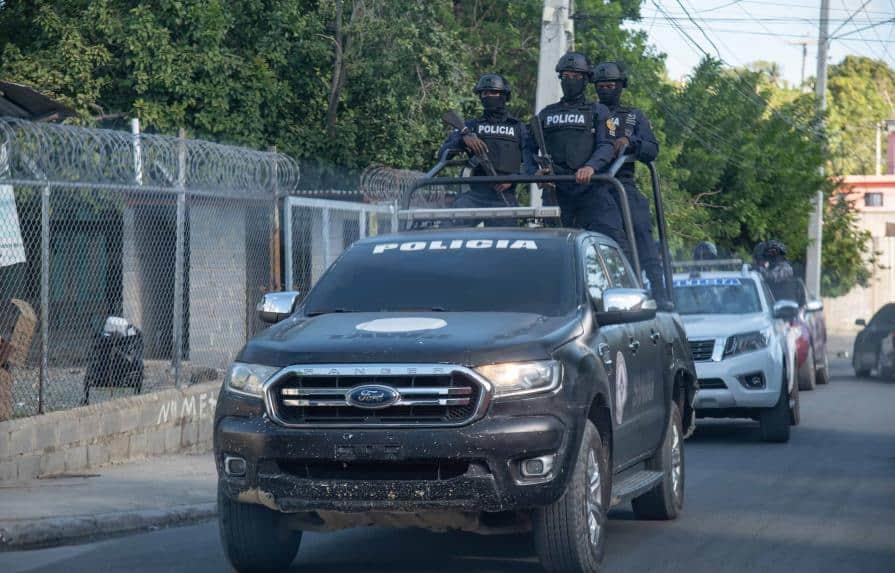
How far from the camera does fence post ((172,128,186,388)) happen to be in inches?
485

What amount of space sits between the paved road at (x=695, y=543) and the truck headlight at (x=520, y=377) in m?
1.26

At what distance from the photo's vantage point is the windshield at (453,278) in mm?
7613

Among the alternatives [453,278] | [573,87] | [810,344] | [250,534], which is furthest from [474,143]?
[810,344]

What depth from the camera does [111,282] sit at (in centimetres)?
1470

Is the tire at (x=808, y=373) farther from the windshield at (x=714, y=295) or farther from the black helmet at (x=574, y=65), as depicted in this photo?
the black helmet at (x=574, y=65)

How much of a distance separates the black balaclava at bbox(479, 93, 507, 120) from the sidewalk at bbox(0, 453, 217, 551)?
3.66 metres

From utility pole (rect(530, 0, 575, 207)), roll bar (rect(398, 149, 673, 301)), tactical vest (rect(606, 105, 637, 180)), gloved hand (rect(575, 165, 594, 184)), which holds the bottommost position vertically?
roll bar (rect(398, 149, 673, 301))

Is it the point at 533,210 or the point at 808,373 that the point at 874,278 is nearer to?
the point at 808,373

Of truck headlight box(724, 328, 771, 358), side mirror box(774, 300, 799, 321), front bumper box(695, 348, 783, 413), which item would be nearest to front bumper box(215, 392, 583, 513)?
front bumper box(695, 348, 783, 413)

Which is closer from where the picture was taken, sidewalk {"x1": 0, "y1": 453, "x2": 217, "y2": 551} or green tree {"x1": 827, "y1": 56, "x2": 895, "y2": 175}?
sidewalk {"x1": 0, "y1": 453, "x2": 217, "y2": 551}

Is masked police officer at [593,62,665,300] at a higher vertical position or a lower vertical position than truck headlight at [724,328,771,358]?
higher

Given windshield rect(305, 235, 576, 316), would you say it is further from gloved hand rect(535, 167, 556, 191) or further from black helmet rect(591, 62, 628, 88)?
black helmet rect(591, 62, 628, 88)

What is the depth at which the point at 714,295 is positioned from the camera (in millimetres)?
16000

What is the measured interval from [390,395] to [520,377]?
60 cm
